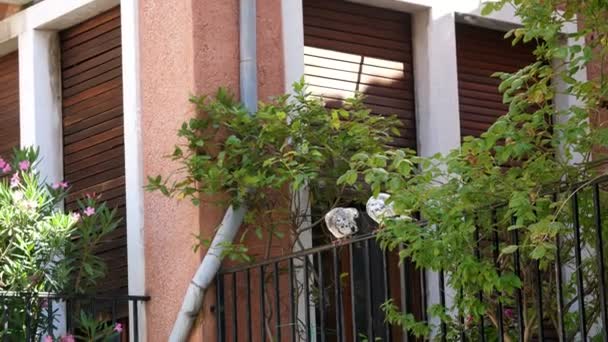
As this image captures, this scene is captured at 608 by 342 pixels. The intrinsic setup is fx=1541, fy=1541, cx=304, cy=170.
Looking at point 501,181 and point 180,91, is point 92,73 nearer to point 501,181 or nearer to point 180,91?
point 180,91

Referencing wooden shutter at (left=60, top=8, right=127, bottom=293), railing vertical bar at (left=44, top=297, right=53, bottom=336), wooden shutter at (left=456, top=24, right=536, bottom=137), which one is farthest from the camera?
wooden shutter at (left=456, top=24, right=536, bottom=137)

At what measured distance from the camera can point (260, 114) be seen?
8.17m

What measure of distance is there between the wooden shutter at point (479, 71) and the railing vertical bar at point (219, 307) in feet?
7.31

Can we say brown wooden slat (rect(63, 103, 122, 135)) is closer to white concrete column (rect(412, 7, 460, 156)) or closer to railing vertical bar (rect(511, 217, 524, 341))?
white concrete column (rect(412, 7, 460, 156))

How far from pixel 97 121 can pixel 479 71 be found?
2493 mm

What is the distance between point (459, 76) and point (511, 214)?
3396 mm

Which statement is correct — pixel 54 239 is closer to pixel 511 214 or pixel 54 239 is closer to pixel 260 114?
pixel 260 114

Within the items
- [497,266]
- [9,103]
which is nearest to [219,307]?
[497,266]

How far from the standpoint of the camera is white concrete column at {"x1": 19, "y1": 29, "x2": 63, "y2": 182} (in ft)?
31.6

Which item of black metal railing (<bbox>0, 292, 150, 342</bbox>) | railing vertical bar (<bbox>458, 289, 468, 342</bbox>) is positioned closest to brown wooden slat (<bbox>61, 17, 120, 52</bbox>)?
black metal railing (<bbox>0, 292, 150, 342</bbox>)

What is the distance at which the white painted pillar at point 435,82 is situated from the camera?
9531mm

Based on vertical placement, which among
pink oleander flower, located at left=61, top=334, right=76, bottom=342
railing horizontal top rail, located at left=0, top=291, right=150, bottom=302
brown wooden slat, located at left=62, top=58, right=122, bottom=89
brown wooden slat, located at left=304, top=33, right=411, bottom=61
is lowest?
pink oleander flower, located at left=61, top=334, right=76, bottom=342

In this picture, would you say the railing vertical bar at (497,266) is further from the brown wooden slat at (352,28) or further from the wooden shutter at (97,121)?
the wooden shutter at (97,121)

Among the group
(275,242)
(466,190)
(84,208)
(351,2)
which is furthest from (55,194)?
(466,190)
